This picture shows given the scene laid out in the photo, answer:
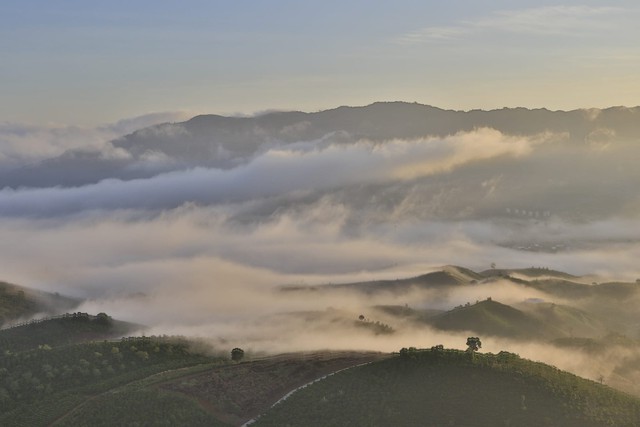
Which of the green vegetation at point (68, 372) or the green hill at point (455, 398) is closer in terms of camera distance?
the green hill at point (455, 398)

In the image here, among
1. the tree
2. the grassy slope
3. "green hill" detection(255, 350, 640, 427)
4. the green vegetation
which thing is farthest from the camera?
the tree

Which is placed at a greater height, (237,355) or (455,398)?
(455,398)

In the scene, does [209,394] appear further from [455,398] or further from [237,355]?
[455,398]

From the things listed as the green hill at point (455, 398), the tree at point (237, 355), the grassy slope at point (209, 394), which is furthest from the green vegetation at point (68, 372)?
the green hill at point (455, 398)

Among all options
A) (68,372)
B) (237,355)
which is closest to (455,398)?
(237,355)

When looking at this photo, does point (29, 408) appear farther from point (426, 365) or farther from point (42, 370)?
point (426, 365)

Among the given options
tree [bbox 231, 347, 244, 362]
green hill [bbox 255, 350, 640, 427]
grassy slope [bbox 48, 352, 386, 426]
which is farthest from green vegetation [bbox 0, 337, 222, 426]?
green hill [bbox 255, 350, 640, 427]

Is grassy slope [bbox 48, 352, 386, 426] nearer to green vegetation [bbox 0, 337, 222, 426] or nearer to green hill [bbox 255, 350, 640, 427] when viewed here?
green hill [bbox 255, 350, 640, 427]

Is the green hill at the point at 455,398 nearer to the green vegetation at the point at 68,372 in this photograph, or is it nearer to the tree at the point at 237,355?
the tree at the point at 237,355
